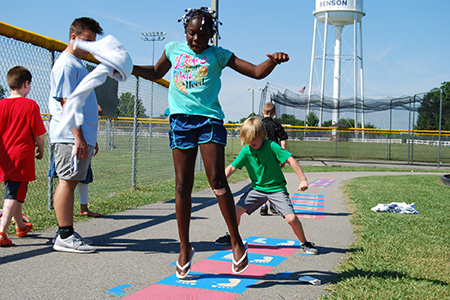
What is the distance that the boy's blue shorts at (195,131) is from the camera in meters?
3.24

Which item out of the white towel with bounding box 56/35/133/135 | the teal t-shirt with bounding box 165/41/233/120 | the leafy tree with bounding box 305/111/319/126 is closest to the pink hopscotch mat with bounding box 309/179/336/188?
the teal t-shirt with bounding box 165/41/233/120

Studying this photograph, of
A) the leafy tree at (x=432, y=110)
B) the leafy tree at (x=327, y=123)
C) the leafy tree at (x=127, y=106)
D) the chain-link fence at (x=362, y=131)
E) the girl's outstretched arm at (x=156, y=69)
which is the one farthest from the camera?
the leafy tree at (x=327, y=123)

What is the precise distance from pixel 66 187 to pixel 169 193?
4.41 meters

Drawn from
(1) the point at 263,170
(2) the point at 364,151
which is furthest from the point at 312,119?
(1) the point at 263,170

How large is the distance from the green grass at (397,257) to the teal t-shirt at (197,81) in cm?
168

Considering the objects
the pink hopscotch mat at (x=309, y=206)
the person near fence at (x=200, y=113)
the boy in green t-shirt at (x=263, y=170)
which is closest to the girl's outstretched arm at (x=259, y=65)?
the person near fence at (x=200, y=113)

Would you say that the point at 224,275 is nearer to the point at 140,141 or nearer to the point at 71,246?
the point at 71,246

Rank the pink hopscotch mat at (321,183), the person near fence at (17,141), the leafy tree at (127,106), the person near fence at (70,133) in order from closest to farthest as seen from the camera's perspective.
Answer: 1. the person near fence at (70,133)
2. the person near fence at (17,141)
3. the leafy tree at (127,106)
4. the pink hopscotch mat at (321,183)

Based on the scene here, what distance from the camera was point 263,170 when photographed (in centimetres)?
453

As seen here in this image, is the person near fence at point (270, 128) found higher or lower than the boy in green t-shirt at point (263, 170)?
higher

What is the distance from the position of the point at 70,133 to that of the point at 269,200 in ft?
6.95

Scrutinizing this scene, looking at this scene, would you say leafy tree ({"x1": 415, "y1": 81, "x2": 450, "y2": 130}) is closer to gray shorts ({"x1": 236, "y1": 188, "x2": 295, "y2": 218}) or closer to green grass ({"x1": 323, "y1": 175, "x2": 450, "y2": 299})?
green grass ({"x1": 323, "y1": 175, "x2": 450, "y2": 299})

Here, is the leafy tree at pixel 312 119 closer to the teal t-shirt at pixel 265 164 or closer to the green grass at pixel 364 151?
the green grass at pixel 364 151

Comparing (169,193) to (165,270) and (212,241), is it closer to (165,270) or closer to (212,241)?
(212,241)
